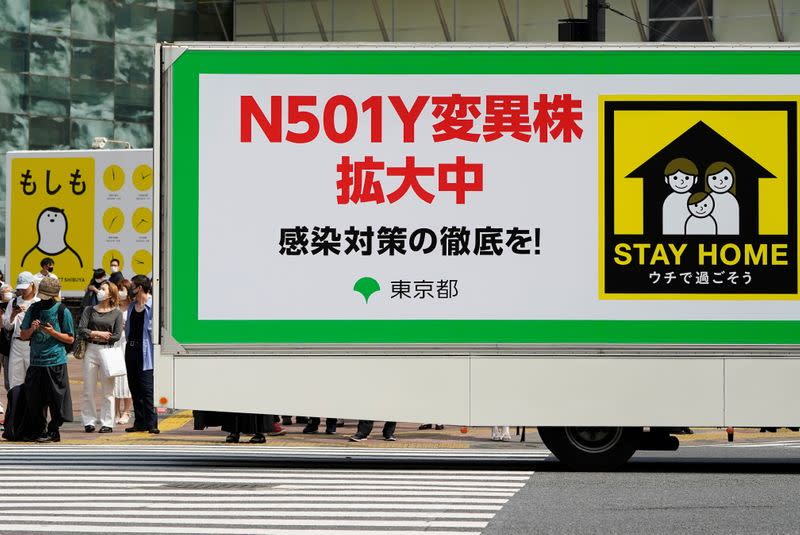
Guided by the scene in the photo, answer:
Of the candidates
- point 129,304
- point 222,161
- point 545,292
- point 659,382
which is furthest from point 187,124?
point 129,304

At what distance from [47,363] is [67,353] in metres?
1.84

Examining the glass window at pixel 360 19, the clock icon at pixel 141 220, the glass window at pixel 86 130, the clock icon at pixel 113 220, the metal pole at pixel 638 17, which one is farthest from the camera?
the glass window at pixel 360 19

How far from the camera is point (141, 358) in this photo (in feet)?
61.8

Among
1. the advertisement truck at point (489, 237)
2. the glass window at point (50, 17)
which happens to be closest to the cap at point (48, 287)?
the advertisement truck at point (489, 237)

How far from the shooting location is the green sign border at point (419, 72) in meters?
13.6

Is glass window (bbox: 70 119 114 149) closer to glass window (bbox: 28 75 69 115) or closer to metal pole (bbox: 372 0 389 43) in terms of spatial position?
glass window (bbox: 28 75 69 115)

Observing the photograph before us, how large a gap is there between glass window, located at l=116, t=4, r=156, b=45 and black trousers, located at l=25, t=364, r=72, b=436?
1334 inches

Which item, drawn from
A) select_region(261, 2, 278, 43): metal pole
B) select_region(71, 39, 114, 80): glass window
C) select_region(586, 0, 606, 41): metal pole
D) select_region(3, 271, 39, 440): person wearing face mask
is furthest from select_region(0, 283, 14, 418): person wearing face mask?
select_region(261, 2, 278, 43): metal pole

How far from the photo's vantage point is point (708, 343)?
13.5m

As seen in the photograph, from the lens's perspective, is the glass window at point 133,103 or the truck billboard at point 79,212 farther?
the glass window at point 133,103

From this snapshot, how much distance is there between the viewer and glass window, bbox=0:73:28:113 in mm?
47625

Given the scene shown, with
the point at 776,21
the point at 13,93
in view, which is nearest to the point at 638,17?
the point at 776,21

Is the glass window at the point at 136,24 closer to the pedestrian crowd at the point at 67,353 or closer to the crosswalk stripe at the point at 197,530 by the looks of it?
the pedestrian crowd at the point at 67,353

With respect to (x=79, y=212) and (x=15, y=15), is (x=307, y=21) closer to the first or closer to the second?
(x=15, y=15)
